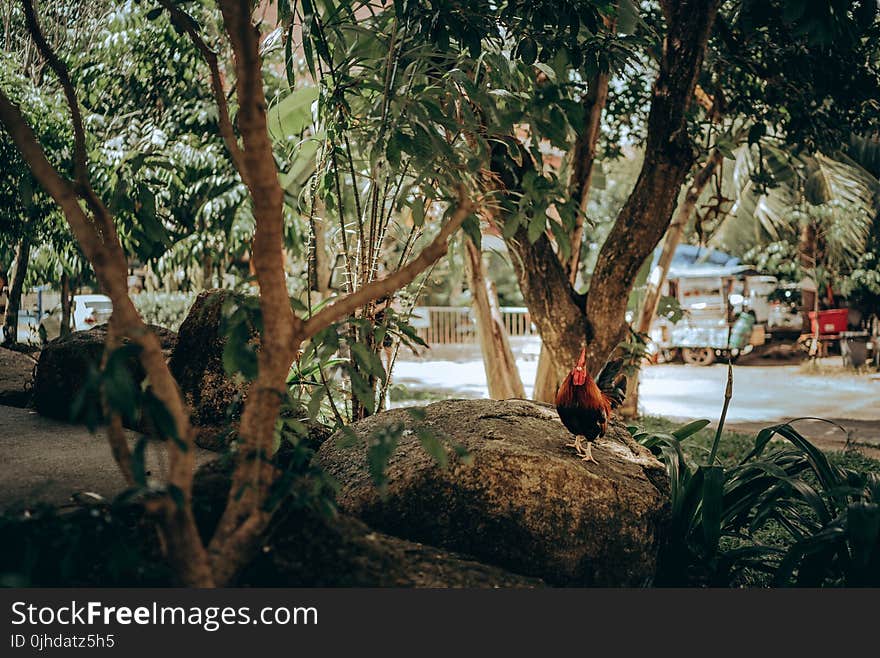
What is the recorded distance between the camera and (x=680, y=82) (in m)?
4.31

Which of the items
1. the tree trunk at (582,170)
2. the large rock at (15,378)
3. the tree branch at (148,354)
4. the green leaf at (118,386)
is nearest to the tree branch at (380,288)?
the tree branch at (148,354)

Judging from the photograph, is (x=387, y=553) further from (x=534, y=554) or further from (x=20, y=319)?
(x=20, y=319)

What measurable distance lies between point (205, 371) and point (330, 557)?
201cm

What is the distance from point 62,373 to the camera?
3.94 m

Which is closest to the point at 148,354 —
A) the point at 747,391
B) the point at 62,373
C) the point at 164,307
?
the point at 62,373

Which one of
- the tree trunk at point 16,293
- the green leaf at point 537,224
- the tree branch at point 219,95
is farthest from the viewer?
the tree trunk at point 16,293

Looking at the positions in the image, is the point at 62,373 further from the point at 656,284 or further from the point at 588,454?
the point at 656,284

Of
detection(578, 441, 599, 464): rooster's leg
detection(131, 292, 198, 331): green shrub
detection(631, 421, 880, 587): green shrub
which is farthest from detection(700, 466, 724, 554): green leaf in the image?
detection(131, 292, 198, 331): green shrub

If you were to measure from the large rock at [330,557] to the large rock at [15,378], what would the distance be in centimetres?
296

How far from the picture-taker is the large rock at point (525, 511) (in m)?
2.43

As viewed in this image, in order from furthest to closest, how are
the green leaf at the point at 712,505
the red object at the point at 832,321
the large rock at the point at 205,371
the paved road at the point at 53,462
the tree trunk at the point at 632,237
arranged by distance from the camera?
the red object at the point at 832,321
the tree trunk at the point at 632,237
the large rock at the point at 205,371
the green leaf at the point at 712,505
the paved road at the point at 53,462

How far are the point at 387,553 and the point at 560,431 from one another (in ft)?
4.02

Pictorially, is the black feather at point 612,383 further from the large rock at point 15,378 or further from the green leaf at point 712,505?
the large rock at point 15,378

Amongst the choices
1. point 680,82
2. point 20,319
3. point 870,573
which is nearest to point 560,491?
point 870,573
